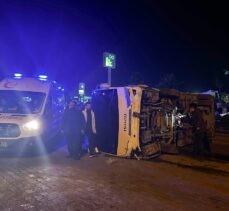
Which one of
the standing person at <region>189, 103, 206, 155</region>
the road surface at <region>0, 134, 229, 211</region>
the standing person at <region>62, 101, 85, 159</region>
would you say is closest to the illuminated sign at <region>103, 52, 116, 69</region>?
the standing person at <region>62, 101, 85, 159</region>

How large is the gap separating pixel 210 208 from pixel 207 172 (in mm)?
2850

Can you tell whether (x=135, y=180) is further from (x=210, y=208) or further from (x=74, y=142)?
(x=74, y=142)

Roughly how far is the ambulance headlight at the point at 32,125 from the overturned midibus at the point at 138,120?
1.76 m

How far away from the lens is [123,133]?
31.3 ft

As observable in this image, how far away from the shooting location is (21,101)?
10.8 metres

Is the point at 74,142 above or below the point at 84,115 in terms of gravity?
below

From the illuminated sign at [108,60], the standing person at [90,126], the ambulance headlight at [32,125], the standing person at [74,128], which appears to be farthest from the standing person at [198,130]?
the ambulance headlight at [32,125]

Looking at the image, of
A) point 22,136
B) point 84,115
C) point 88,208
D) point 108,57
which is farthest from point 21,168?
point 108,57

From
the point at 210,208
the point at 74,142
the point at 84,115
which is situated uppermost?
the point at 84,115

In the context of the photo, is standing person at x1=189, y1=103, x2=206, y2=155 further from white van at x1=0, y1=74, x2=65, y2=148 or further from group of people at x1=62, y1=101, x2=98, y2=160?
white van at x1=0, y1=74, x2=65, y2=148

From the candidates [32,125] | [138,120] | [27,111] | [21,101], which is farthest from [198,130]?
[21,101]

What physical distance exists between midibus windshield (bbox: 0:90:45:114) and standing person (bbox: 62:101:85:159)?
1.07 m

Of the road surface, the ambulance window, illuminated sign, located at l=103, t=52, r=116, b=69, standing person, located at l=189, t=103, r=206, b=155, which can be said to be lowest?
A: the road surface

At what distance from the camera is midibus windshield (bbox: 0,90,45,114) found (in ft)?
34.4
